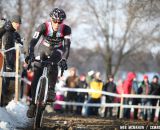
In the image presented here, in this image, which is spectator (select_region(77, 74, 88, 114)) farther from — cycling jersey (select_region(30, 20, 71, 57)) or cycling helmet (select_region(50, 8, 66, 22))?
cycling helmet (select_region(50, 8, 66, 22))

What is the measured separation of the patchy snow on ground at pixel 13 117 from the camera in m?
8.76

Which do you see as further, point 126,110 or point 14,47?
point 126,110

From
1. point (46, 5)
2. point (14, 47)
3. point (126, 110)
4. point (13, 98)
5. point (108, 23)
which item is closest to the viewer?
point (14, 47)

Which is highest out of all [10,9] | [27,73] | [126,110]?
[10,9]

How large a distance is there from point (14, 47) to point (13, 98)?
248cm

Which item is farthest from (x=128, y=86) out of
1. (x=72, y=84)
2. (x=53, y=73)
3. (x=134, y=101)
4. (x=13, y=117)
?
(x=53, y=73)

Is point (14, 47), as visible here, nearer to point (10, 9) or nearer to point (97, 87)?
point (97, 87)

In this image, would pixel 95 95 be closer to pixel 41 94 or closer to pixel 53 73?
pixel 53 73

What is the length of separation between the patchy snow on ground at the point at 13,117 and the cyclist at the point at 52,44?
0.61m

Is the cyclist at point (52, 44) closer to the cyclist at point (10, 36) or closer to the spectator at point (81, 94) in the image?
the cyclist at point (10, 36)

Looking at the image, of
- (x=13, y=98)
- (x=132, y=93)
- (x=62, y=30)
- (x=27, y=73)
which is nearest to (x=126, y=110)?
(x=132, y=93)

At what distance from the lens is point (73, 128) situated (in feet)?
29.7

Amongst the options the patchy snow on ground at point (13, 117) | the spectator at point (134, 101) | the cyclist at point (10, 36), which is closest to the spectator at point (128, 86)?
the spectator at point (134, 101)

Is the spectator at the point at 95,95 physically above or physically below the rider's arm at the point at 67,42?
below
